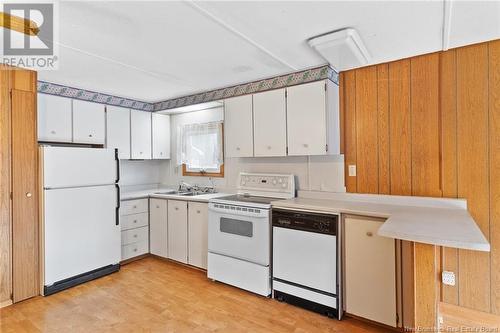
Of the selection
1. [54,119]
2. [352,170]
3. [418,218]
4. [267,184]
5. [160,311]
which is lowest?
[160,311]

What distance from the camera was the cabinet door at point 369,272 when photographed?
210 cm

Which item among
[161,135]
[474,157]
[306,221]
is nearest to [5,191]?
[161,135]

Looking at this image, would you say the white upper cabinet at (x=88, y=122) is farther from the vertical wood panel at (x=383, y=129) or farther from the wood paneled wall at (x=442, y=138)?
the vertical wood panel at (x=383, y=129)

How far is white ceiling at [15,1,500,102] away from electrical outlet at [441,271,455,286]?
1.89 metres

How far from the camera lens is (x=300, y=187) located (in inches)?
121

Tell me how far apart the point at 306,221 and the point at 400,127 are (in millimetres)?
1266

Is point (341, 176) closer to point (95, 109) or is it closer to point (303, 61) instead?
point (303, 61)

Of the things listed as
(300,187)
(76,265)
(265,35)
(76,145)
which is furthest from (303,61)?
(76,265)

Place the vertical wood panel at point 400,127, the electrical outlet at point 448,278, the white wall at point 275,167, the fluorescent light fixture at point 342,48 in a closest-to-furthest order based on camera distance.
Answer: the fluorescent light fixture at point 342,48 → the electrical outlet at point 448,278 → the vertical wood panel at point 400,127 → the white wall at point 275,167

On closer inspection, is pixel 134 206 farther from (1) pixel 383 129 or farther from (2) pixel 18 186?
A: (1) pixel 383 129

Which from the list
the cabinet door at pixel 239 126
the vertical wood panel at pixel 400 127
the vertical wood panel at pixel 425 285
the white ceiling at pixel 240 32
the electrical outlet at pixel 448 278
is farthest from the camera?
the cabinet door at pixel 239 126

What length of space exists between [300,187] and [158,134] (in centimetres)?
253

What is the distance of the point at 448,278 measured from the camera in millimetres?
2211

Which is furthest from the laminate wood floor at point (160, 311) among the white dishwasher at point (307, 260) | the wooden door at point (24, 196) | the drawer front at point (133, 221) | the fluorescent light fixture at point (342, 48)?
the fluorescent light fixture at point (342, 48)
